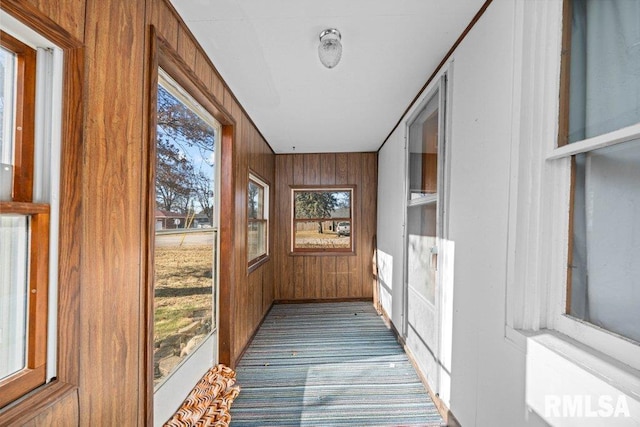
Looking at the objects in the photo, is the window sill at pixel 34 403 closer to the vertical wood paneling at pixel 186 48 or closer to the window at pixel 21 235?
the window at pixel 21 235

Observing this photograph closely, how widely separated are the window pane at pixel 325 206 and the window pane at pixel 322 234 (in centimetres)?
12

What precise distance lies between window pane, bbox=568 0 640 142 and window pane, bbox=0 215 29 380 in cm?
187

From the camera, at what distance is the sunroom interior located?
0.85 meters

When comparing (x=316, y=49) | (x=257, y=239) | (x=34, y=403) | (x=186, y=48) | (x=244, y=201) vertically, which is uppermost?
(x=316, y=49)

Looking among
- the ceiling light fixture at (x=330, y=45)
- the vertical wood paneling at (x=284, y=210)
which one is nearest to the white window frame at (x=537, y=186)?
the ceiling light fixture at (x=330, y=45)

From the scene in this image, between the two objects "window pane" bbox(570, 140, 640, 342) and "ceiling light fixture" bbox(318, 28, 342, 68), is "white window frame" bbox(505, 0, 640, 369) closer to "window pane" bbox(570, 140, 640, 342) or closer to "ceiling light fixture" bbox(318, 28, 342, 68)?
"window pane" bbox(570, 140, 640, 342)

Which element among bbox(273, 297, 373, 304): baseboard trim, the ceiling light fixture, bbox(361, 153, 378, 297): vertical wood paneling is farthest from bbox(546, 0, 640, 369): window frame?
bbox(273, 297, 373, 304): baseboard trim

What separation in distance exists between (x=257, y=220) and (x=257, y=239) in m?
0.27

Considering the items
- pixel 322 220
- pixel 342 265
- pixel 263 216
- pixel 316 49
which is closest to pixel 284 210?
pixel 263 216

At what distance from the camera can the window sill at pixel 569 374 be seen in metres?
0.79

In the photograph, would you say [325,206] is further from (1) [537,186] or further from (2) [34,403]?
(2) [34,403]

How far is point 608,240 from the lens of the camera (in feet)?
2.99

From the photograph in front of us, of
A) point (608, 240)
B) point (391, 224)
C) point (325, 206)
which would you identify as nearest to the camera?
point (608, 240)

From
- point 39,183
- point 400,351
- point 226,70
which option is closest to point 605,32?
point 39,183
